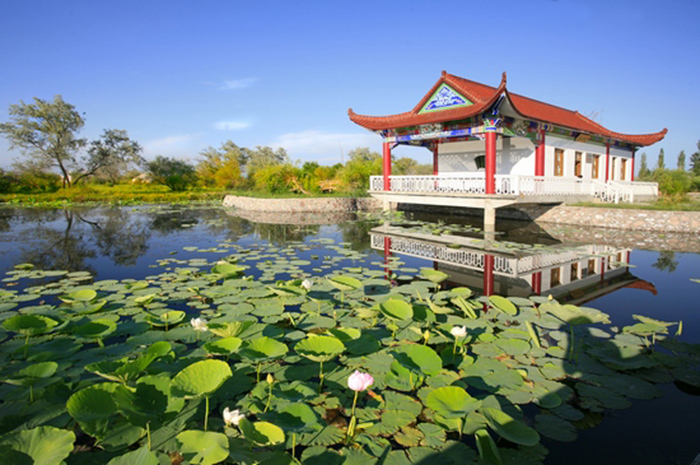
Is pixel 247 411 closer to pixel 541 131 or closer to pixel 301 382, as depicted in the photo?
pixel 301 382

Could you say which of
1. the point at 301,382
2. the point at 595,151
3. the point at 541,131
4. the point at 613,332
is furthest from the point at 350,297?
the point at 595,151

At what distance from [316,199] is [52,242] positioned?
8.46m

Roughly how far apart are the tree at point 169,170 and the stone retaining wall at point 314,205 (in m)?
14.8

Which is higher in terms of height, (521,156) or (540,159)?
(521,156)

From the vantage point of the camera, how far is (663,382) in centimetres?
216

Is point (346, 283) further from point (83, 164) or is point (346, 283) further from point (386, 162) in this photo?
point (83, 164)

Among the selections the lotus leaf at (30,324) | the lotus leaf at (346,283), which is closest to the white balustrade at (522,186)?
the lotus leaf at (346,283)

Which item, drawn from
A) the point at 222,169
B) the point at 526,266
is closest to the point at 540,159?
the point at 526,266

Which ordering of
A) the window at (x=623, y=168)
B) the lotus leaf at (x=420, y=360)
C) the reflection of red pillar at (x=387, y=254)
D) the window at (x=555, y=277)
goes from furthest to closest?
the window at (x=623, y=168) < the reflection of red pillar at (x=387, y=254) < the window at (x=555, y=277) < the lotus leaf at (x=420, y=360)

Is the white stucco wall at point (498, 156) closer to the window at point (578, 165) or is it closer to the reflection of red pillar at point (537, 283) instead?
the window at point (578, 165)

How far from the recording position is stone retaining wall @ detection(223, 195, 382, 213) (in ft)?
46.8

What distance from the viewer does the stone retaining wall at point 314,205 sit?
46.8 ft

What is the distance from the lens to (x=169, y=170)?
97.8ft

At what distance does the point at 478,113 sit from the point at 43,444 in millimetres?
9483
